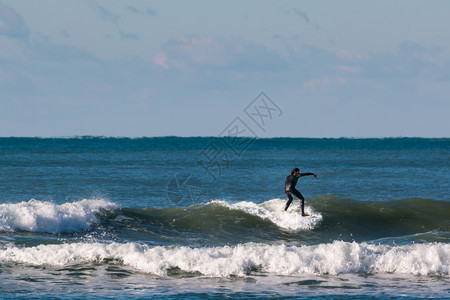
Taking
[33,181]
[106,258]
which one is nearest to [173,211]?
[106,258]

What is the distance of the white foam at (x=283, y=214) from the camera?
2430 cm

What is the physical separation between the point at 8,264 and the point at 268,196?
19584mm

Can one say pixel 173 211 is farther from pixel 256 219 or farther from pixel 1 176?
pixel 1 176

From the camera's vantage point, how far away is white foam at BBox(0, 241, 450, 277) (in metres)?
16.3

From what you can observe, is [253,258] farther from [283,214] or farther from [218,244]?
[283,214]

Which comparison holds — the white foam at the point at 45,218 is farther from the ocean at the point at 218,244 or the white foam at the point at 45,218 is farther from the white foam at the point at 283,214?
the white foam at the point at 283,214

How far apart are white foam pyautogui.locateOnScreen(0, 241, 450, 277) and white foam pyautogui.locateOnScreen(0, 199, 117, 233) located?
13.5 ft

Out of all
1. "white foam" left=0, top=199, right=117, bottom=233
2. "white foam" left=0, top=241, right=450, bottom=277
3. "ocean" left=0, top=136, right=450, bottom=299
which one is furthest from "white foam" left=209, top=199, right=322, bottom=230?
"white foam" left=0, top=241, right=450, bottom=277

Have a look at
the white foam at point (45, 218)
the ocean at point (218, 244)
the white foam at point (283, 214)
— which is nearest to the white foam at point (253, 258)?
the ocean at point (218, 244)

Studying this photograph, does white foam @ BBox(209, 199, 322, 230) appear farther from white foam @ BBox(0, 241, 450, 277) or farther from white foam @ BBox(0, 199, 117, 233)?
white foam @ BBox(0, 241, 450, 277)

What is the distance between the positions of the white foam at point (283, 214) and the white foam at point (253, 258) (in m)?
6.61

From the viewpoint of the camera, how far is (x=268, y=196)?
34.7 meters

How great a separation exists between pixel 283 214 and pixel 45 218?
8.31m

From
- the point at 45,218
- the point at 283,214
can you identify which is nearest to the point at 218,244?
the point at 283,214
